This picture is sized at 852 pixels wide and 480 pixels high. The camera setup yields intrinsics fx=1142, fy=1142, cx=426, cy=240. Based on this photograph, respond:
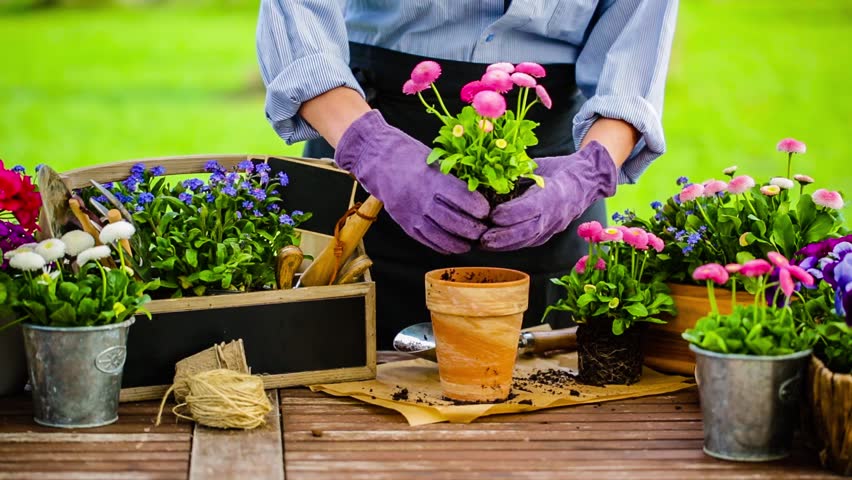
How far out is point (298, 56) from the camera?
230 cm

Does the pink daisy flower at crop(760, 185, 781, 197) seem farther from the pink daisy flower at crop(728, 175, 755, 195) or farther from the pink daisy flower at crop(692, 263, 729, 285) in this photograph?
the pink daisy flower at crop(692, 263, 729, 285)

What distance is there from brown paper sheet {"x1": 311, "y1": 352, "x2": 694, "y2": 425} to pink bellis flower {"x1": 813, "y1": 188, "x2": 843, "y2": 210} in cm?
42

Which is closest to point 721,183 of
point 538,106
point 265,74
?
point 538,106

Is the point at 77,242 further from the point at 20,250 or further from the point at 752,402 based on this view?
the point at 752,402

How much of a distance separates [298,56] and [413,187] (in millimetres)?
456

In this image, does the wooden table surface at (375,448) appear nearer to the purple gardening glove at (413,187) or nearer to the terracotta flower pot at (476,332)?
the terracotta flower pot at (476,332)

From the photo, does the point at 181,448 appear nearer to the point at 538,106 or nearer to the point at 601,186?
the point at 601,186

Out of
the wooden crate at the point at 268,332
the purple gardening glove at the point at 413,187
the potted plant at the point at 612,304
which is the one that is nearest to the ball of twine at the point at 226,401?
the wooden crate at the point at 268,332

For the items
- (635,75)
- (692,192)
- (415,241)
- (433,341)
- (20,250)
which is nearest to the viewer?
(20,250)

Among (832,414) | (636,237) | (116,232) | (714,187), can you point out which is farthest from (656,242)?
A: (116,232)

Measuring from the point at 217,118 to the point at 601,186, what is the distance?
936cm

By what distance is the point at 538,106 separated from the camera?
264 centimetres

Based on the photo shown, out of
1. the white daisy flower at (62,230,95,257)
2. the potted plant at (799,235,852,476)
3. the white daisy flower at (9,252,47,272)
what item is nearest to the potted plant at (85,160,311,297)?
the white daisy flower at (62,230,95,257)

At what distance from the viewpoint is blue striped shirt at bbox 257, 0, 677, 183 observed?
232 cm
